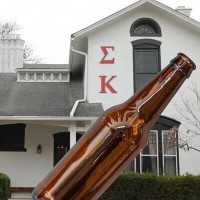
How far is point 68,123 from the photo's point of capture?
13.1m

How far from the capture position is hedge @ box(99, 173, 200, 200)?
1081 cm

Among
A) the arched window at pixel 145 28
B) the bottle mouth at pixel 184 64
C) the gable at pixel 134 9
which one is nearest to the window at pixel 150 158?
the arched window at pixel 145 28

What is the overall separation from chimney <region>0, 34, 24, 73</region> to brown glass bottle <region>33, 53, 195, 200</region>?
18.7m

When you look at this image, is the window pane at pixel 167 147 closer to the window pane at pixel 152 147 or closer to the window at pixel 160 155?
the window at pixel 160 155

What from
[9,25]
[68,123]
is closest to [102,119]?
[68,123]

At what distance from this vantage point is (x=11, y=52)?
756 inches

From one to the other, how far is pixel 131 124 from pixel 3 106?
44.4 feet

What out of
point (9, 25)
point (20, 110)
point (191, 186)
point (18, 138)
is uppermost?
point (9, 25)

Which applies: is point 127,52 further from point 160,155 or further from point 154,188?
point 154,188

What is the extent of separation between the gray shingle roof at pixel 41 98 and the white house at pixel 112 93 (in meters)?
0.03

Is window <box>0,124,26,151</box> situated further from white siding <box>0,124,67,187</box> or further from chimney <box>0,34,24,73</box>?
chimney <box>0,34,24,73</box>

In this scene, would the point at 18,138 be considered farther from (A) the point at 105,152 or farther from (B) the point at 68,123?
(A) the point at 105,152

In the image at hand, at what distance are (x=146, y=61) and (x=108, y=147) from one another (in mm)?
13753

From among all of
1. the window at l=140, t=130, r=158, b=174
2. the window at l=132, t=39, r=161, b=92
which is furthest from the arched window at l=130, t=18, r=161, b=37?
the window at l=140, t=130, r=158, b=174
